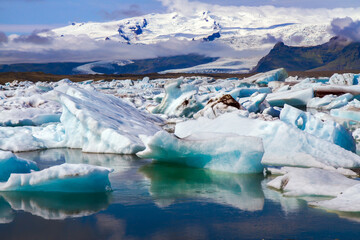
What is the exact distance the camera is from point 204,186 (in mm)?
4516

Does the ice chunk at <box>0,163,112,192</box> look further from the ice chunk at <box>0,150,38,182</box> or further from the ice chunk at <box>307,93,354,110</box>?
the ice chunk at <box>307,93,354,110</box>

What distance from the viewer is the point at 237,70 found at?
3989 inches

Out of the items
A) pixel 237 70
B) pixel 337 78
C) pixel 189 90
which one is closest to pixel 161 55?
pixel 237 70

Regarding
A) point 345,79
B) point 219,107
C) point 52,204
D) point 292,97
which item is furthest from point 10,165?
point 345,79

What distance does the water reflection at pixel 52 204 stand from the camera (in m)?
3.56

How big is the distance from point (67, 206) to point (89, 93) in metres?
5.03

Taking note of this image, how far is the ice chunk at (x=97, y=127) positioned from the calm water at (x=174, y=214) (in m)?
1.66

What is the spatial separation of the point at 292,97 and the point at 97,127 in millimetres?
10582

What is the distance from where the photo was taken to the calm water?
10.1ft

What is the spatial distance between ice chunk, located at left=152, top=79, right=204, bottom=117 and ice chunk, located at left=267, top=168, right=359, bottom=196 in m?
7.72

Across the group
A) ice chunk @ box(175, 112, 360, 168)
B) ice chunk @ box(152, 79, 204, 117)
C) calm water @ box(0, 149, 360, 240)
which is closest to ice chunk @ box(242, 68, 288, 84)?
ice chunk @ box(152, 79, 204, 117)

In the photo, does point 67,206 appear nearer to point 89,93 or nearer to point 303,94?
point 89,93

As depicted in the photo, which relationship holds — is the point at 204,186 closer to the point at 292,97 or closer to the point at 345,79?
the point at 292,97

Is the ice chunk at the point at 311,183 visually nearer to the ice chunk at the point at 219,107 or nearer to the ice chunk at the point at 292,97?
the ice chunk at the point at 219,107
